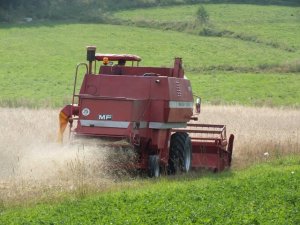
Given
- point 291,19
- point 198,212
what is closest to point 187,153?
point 198,212

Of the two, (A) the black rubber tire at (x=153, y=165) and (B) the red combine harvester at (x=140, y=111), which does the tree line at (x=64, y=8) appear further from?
(A) the black rubber tire at (x=153, y=165)

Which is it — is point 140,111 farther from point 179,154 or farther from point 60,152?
point 179,154

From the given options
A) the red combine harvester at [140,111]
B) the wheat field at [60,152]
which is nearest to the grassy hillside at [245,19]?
the wheat field at [60,152]

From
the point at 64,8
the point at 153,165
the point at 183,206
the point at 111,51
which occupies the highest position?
the point at 183,206

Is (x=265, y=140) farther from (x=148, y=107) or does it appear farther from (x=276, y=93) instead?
(x=276, y=93)

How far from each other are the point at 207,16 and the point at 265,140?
4245cm

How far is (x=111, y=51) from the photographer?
175 ft

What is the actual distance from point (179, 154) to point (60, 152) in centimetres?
324

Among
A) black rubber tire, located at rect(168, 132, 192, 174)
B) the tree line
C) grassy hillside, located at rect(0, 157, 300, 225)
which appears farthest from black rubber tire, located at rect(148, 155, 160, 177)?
the tree line

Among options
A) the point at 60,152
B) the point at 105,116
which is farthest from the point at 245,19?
the point at 60,152

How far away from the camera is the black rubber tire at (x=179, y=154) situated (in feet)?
61.4

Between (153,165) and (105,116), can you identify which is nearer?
(105,116)

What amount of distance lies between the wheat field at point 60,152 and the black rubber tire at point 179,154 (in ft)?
5.84

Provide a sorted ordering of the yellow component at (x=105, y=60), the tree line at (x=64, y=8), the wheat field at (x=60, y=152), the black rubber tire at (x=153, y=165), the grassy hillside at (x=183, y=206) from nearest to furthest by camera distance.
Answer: the grassy hillside at (x=183, y=206), the wheat field at (x=60, y=152), the black rubber tire at (x=153, y=165), the yellow component at (x=105, y=60), the tree line at (x=64, y=8)
